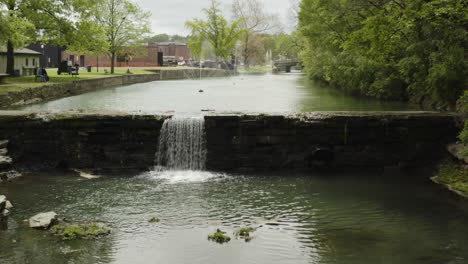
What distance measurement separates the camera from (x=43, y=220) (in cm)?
1150

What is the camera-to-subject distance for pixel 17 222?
11.7 metres

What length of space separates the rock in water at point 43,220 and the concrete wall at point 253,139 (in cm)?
575

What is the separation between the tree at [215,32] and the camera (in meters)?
89.1

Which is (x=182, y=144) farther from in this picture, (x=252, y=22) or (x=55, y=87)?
(x=252, y=22)

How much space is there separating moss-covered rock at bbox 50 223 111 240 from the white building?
27.4m

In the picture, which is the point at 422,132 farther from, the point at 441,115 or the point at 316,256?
the point at 316,256

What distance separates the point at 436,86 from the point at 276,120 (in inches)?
300

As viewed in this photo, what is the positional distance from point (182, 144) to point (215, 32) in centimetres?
7413

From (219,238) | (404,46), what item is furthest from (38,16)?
(219,238)

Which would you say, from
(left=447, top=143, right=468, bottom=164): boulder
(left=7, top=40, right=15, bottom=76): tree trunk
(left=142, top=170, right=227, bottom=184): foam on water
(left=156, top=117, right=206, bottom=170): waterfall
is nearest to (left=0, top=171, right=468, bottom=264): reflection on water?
(left=142, top=170, right=227, bottom=184): foam on water

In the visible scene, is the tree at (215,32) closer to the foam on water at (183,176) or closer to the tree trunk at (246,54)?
the tree trunk at (246,54)

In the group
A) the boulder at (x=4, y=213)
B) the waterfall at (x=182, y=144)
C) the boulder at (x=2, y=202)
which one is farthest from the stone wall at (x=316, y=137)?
the boulder at (x=4, y=213)

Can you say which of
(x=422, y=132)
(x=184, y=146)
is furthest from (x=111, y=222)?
(x=422, y=132)

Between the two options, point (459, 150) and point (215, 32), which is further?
point (215, 32)
